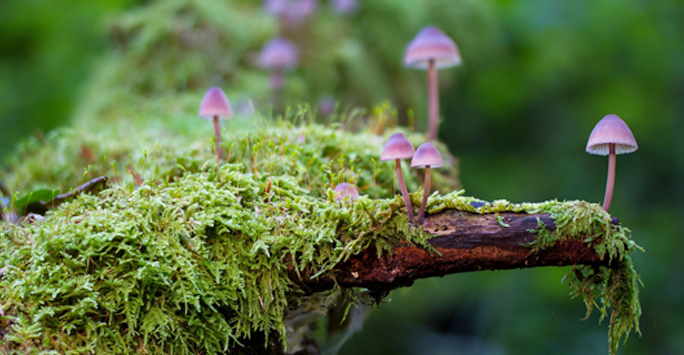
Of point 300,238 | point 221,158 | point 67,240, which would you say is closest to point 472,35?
point 221,158

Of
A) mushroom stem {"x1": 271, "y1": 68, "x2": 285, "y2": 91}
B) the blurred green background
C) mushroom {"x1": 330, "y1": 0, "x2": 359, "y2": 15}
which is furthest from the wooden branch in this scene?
mushroom {"x1": 330, "y1": 0, "x2": 359, "y2": 15}

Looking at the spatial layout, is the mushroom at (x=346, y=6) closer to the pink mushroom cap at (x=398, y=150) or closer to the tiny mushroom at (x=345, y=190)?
the tiny mushroom at (x=345, y=190)

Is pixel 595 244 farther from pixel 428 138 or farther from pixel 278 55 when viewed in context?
pixel 278 55

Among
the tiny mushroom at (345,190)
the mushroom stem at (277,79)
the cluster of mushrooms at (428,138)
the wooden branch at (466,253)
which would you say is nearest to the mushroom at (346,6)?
the mushroom stem at (277,79)

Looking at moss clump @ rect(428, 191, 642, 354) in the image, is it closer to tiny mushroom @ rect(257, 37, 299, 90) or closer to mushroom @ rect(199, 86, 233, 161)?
mushroom @ rect(199, 86, 233, 161)

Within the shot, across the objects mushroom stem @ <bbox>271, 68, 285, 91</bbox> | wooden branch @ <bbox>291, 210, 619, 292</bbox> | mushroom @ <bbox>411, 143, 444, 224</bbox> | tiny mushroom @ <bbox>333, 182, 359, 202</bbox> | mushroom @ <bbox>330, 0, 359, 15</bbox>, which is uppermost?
mushroom @ <bbox>330, 0, 359, 15</bbox>

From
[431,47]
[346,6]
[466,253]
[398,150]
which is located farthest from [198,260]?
[346,6]
